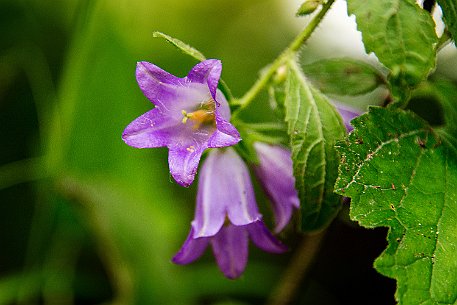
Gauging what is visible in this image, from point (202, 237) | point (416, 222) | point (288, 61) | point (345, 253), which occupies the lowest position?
point (345, 253)

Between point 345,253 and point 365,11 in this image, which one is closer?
point 365,11

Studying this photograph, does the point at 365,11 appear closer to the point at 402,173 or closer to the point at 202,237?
the point at 402,173

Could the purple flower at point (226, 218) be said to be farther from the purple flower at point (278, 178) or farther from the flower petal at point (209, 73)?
the flower petal at point (209, 73)

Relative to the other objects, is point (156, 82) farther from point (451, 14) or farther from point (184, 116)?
point (451, 14)

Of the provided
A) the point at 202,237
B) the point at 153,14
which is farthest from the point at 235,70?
the point at 202,237

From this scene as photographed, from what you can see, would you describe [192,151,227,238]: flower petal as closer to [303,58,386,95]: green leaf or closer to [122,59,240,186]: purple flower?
[122,59,240,186]: purple flower

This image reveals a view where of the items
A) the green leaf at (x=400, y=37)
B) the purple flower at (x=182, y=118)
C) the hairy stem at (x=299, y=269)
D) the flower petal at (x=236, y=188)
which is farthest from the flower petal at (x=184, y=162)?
the hairy stem at (x=299, y=269)

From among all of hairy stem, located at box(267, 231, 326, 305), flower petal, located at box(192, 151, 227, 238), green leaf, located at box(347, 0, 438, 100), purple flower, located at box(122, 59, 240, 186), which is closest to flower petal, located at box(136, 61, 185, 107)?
purple flower, located at box(122, 59, 240, 186)
